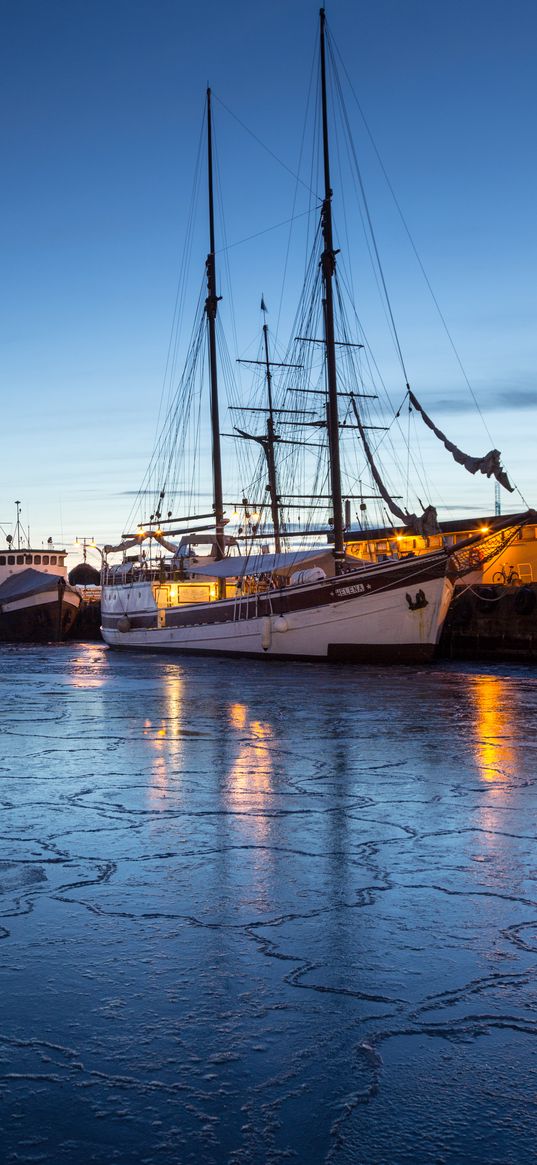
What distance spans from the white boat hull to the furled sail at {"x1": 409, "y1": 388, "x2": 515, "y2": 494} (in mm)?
3169

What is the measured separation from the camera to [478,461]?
3153 cm

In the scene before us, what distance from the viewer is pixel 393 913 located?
5.50 m

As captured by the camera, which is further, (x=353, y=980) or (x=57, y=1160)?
(x=353, y=980)

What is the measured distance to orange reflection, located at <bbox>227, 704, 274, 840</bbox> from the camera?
27.1 ft

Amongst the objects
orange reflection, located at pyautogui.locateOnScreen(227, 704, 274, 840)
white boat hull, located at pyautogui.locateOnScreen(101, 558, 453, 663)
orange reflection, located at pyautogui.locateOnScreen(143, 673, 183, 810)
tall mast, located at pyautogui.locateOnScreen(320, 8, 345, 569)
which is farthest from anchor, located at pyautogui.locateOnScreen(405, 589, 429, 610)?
orange reflection, located at pyautogui.locateOnScreen(227, 704, 274, 840)

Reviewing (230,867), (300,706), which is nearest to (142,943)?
(230,867)

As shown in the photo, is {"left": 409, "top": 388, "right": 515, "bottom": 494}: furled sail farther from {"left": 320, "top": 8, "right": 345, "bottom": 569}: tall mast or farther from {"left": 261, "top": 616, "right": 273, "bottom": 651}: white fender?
{"left": 261, "top": 616, "right": 273, "bottom": 651}: white fender

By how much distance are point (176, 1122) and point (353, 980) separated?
1369mm

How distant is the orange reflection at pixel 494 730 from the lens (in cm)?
1118

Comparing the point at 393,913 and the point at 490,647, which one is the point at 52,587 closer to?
the point at 490,647

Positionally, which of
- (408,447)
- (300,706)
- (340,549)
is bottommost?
(300,706)

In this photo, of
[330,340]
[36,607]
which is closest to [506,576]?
[330,340]

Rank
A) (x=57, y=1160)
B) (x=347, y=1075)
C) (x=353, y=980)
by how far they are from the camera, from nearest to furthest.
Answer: (x=57, y=1160), (x=347, y=1075), (x=353, y=980)

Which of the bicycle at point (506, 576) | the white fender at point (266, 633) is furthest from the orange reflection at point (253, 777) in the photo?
the bicycle at point (506, 576)
